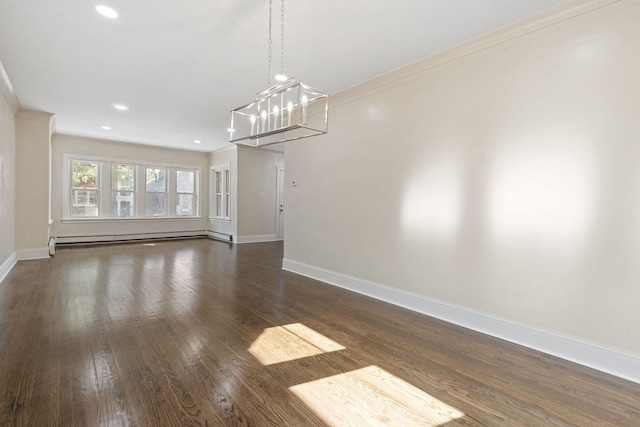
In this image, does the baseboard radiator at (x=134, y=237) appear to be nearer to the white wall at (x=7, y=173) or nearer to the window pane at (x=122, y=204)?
the window pane at (x=122, y=204)

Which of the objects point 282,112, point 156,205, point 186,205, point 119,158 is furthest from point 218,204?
point 282,112

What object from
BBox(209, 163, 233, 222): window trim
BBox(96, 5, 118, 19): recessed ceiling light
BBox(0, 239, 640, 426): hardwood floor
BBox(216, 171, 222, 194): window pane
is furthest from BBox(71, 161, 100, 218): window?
BBox(96, 5, 118, 19): recessed ceiling light

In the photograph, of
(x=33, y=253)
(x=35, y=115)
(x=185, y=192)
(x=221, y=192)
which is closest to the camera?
(x=35, y=115)

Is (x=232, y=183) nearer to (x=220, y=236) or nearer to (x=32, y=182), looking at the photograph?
(x=220, y=236)

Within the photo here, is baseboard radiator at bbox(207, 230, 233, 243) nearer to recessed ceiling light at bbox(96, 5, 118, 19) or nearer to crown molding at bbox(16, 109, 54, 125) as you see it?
→ crown molding at bbox(16, 109, 54, 125)

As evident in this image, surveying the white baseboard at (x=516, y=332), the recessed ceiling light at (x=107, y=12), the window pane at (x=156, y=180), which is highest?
the recessed ceiling light at (x=107, y=12)

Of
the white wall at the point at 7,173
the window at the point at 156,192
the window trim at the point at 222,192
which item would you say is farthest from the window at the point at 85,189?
the window trim at the point at 222,192

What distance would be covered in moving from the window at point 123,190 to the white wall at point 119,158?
0.23 m

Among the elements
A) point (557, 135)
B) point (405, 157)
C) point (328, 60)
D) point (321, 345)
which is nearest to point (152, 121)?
point (328, 60)

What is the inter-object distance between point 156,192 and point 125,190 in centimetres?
73

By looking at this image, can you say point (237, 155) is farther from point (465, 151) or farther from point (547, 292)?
point (547, 292)

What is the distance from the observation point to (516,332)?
254 cm

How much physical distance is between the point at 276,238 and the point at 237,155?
2.53m

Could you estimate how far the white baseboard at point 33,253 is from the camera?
5.32 meters
